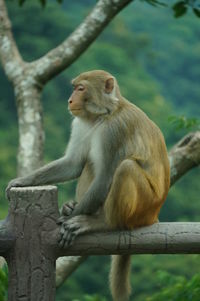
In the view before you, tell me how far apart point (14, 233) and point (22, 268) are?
0.17 metres

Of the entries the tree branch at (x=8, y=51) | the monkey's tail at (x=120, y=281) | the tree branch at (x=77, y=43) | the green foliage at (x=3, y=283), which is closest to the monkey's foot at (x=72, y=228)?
the monkey's tail at (x=120, y=281)

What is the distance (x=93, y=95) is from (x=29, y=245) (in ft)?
3.70

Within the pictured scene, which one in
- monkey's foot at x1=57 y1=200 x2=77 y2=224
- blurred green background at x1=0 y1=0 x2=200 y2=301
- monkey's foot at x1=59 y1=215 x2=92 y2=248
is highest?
monkey's foot at x1=59 y1=215 x2=92 y2=248

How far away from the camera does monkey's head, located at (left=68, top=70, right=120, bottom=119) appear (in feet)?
14.5

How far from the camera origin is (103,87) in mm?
4445

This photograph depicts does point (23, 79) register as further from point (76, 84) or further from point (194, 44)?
point (194, 44)

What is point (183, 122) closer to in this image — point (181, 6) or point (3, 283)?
point (181, 6)

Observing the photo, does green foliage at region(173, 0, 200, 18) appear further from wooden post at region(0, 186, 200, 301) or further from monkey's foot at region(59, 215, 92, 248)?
wooden post at region(0, 186, 200, 301)

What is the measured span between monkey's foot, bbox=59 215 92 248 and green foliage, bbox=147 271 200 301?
124cm

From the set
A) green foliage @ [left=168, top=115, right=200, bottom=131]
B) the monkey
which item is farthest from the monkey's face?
green foliage @ [left=168, top=115, right=200, bottom=131]

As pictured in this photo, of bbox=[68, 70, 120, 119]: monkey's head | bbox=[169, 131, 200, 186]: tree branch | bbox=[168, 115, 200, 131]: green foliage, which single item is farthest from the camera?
bbox=[168, 115, 200, 131]: green foliage

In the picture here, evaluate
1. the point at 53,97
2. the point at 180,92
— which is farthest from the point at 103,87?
the point at 180,92

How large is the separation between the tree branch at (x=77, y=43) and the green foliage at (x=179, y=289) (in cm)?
174

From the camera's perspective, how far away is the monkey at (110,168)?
4.05 m
